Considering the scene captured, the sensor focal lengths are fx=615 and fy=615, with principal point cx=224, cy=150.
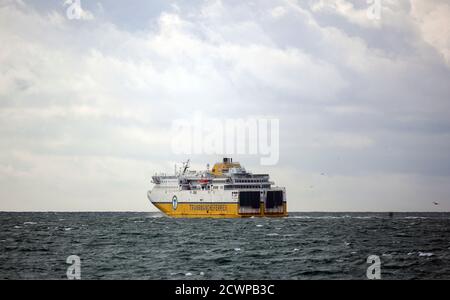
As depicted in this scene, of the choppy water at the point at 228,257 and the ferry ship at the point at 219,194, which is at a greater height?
the ferry ship at the point at 219,194

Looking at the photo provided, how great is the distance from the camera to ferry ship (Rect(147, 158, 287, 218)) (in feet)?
355

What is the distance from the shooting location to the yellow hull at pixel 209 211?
354 feet

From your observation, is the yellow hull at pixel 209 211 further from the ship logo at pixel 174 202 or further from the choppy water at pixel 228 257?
the choppy water at pixel 228 257

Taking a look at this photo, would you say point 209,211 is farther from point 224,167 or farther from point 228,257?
point 228,257

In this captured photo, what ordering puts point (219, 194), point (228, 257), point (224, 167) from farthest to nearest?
1. point (224, 167)
2. point (219, 194)
3. point (228, 257)

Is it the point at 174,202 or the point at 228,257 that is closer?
the point at 228,257

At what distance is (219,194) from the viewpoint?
356 ft

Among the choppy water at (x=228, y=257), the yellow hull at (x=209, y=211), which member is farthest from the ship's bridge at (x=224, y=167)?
the choppy water at (x=228, y=257)

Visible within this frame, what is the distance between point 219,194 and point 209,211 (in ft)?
11.4

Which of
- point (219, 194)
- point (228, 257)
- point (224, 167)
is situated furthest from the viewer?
point (224, 167)

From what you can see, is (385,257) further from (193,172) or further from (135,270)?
(193,172)

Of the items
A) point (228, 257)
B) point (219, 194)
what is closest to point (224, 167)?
point (219, 194)

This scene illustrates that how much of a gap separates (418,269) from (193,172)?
7843 cm
